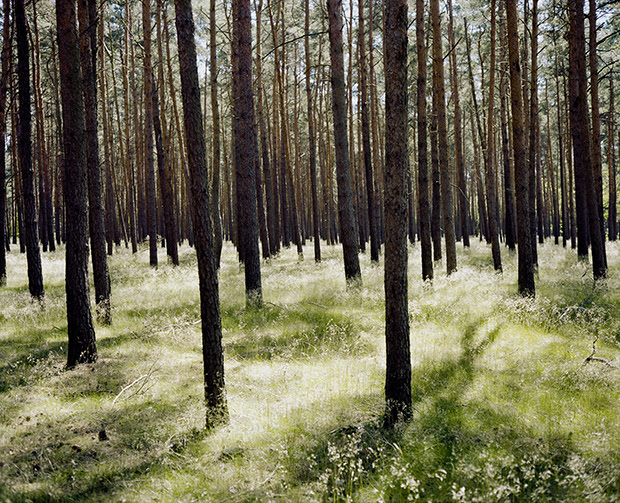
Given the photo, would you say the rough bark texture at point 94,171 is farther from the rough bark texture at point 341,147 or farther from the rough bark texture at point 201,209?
the rough bark texture at point 341,147

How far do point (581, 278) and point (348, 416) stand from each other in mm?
10596

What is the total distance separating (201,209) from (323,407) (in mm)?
2732

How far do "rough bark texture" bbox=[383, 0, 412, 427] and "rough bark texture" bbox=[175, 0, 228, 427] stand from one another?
1.92 metres

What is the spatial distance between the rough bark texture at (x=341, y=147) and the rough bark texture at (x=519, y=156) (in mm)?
3961

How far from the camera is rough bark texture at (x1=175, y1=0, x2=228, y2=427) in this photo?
15.9 feet

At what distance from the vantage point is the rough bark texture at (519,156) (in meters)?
9.33

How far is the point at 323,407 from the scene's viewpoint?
5297 millimetres

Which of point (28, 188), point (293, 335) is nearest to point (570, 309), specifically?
point (293, 335)

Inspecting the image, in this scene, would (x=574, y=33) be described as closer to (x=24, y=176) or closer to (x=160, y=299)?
(x=160, y=299)

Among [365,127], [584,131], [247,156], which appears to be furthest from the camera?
[365,127]

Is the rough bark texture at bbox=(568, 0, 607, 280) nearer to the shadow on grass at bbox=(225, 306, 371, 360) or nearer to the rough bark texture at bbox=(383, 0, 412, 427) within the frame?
the shadow on grass at bbox=(225, 306, 371, 360)

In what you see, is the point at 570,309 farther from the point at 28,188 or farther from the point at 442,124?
the point at 28,188

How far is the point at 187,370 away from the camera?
673 cm

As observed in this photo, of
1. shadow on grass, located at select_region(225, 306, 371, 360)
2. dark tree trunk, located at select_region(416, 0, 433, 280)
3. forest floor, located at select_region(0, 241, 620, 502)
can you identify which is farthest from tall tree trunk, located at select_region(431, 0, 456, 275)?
shadow on grass, located at select_region(225, 306, 371, 360)
